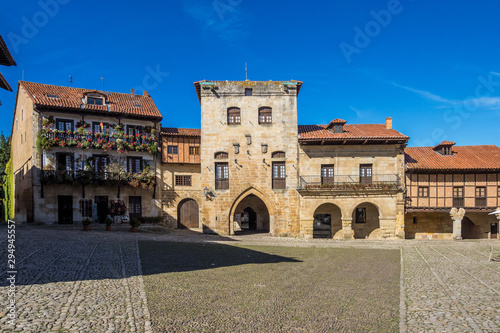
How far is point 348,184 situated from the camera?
29391mm

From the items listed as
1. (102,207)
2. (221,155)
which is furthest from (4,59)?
(221,155)

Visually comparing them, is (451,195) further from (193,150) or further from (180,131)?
(180,131)

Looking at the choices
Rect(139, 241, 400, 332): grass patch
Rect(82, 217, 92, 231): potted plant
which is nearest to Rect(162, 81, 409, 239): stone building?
Rect(82, 217, 92, 231): potted plant

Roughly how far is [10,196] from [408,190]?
34.3 meters

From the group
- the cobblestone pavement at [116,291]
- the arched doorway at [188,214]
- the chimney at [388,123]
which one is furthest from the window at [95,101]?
the chimney at [388,123]

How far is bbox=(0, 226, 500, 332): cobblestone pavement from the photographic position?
27.2ft

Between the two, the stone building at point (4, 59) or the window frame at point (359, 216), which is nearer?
the stone building at point (4, 59)

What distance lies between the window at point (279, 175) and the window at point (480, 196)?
1545 centimetres

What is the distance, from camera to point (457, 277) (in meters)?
14.2

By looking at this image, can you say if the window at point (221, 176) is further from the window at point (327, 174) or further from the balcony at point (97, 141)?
the window at point (327, 174)

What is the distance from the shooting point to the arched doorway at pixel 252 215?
34.7m

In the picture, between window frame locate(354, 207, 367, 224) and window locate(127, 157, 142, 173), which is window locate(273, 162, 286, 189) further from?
window locate(127, 157, 142, 173)

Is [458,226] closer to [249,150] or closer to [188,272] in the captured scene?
[249,150]

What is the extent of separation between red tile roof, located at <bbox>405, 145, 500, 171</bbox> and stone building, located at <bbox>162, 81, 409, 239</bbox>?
8.49 feet
